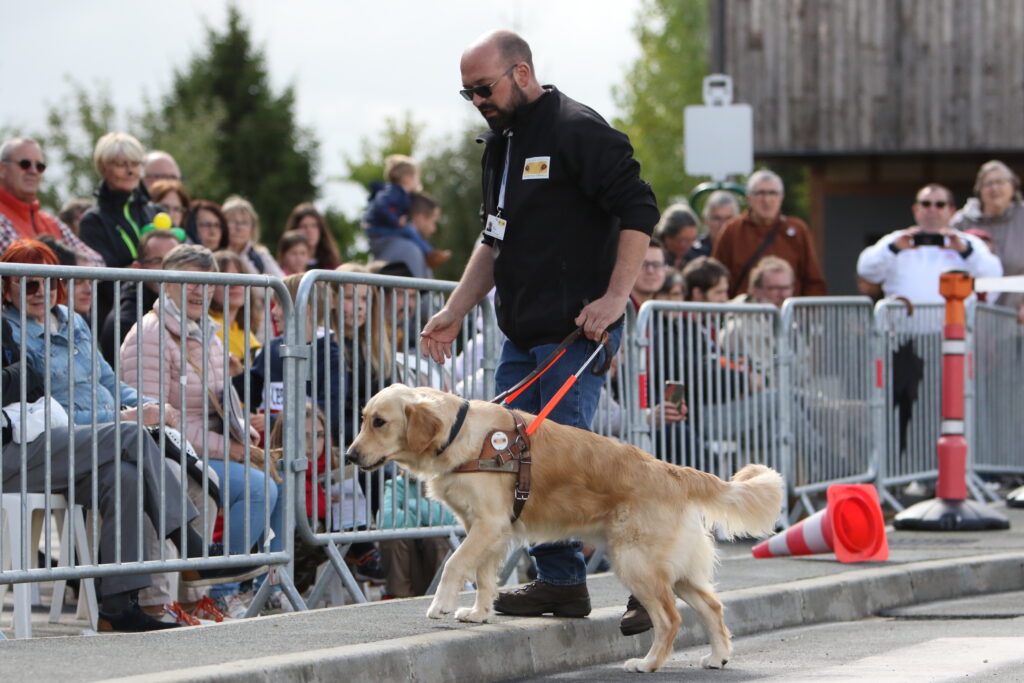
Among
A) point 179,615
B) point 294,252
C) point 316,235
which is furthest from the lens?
point 316,235

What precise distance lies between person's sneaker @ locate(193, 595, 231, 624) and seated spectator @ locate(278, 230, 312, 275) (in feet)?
16.9

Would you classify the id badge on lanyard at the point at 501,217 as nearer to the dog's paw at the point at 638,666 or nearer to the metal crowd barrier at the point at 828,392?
the dog's paw at the point at 638,666

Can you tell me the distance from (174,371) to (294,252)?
5785 mm

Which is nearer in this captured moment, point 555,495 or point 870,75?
point 555,495

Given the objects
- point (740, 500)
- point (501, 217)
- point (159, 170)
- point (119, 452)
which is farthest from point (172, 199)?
point (740, 500)

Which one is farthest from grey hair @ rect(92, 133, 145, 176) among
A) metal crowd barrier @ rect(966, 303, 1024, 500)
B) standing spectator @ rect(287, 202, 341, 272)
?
metal crowd barrier @ rect(966, 303, 1024, 500)

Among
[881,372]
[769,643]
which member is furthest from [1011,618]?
[881,372]

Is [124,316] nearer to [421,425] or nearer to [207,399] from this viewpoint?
[207,399]

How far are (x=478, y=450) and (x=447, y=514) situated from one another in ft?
7.29

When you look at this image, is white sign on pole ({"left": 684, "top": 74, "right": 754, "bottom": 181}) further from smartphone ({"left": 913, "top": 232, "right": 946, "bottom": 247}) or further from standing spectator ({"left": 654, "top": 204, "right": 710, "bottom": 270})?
smartphone ({"left": 913, "top": 232, "right": 946, "bottom": 247})

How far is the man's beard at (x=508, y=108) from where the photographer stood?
655 cm

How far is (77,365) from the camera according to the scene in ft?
22.3

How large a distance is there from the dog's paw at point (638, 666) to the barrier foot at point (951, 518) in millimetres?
4879

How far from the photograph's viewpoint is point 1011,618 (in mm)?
8180
